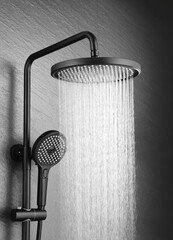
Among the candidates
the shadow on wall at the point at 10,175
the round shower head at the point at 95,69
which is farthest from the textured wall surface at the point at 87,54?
the round shower head at the point at 95,69

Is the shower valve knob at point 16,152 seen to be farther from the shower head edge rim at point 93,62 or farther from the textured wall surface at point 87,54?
the shower head edge rim at point 93,62

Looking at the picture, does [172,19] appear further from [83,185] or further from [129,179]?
[83,185]

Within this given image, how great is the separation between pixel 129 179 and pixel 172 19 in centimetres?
75

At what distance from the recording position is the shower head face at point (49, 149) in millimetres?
1385

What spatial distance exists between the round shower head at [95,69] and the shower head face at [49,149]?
0.79 ft

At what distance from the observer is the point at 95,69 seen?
112 cm

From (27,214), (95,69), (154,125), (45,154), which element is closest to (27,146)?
(45,154)

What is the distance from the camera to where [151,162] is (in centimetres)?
187

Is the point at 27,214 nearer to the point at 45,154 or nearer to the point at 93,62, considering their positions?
the point at 45,154

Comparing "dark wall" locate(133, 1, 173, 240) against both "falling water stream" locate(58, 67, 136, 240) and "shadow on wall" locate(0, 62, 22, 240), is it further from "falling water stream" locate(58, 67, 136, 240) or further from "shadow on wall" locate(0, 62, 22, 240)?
"shadow on wall" locate(0, 62, 22, 240)

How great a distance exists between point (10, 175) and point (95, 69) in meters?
0.49

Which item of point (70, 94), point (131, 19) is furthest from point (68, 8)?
point (70, 94)

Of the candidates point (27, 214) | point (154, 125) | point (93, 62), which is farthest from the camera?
point (154, 125)

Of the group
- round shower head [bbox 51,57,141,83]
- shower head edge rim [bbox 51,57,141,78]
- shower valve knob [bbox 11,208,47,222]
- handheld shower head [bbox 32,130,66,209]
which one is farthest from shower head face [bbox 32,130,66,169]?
shower head edge rim [bbox 51,57,141,78]
